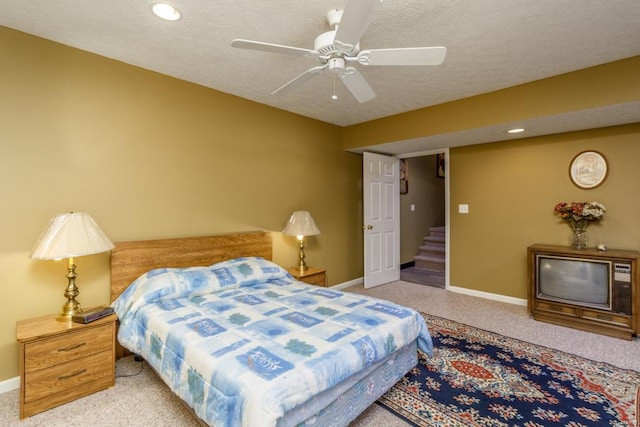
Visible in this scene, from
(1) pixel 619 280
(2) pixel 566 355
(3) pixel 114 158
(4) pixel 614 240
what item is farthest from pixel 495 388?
(3) pixel 114 158

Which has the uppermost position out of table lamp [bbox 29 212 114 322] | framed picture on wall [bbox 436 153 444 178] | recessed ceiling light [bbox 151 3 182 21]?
recessed ceiling light [bbox 151 3 182 21]

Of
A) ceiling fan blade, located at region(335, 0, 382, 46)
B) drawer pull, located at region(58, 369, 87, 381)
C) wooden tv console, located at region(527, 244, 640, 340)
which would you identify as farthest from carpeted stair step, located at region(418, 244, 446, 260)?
drawer pull, located at region(58, 369, 87, 381)

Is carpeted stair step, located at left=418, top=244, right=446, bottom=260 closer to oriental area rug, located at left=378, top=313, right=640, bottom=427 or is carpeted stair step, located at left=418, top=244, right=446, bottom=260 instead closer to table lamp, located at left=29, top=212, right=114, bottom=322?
oriental area rug, located at left=378, top=313, right=640, bottom=427

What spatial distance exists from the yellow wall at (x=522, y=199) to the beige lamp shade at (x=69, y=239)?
4.31m

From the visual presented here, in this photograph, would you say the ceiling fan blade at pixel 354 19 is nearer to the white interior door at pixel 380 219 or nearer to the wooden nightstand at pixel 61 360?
the wooden nightstand at pixel 61 360

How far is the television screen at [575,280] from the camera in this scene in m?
3.02

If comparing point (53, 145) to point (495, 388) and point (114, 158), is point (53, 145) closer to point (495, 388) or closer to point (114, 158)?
point (114, 158)

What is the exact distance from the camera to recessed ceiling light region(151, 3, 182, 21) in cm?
186

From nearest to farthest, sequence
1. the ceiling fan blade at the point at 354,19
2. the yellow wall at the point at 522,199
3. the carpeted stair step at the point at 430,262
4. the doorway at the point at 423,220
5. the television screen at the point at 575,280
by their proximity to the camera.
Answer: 1. the ceiling fan blade at the point at 354,19
2. the television screen at the point at 575,280
3. the yellow wall at the point at 522,199
4. the carpeted stair step at the point at 430,262
5. the doorway at the point at 423,220

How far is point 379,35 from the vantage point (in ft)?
7.00

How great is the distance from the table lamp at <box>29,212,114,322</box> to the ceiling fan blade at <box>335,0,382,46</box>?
2.04 meters

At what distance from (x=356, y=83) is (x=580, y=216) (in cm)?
304

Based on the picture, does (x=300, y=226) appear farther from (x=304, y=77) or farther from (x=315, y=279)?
(x=304, y=77)

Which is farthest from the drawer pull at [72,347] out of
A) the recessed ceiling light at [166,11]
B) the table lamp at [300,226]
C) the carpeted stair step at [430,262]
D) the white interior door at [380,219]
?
the carpeted stair step at [430,262]
